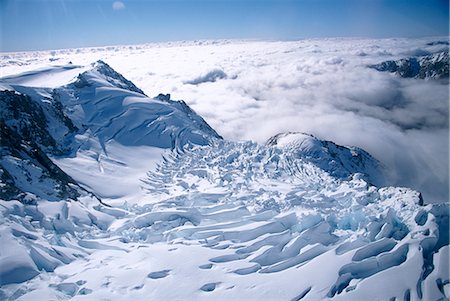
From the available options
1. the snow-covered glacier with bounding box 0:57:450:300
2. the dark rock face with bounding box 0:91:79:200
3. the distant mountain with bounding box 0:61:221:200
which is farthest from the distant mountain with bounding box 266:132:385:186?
the dark rock face with bounding box 0:91:79:200

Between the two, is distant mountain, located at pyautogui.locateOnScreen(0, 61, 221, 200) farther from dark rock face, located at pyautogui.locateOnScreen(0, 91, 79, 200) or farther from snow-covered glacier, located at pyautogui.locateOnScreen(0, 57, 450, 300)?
snow-covered glacier, located at pyautogui.locateOnScreen(0, 57, 450, 300)

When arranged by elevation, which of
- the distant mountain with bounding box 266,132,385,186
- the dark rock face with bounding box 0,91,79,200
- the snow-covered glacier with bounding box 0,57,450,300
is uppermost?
the dark rock face with bounding box 0,91,79,200

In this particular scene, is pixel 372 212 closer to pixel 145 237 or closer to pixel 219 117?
pixel 145 237

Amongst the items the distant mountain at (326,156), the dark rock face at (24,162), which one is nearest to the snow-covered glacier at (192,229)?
the dark rock face at (24,162)

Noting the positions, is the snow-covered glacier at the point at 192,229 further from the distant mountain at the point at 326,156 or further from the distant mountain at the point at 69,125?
the distant mountain at the point at 326,156

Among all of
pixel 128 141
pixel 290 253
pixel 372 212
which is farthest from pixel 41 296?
pixel 128 141

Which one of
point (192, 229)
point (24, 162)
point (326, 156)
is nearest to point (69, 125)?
point (24, 162)

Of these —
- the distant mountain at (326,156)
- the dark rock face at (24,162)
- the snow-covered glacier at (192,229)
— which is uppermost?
the dark rock face at (24,162)

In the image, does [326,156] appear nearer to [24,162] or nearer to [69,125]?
[69,125]
